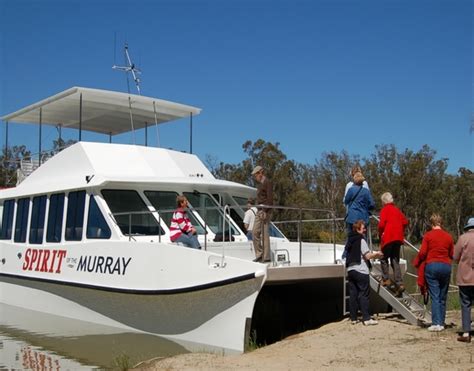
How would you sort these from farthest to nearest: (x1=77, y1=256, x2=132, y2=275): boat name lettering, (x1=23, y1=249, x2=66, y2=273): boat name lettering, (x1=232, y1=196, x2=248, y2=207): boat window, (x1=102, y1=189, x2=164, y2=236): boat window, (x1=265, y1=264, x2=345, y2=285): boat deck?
(x1=232, y1=196, x2=248, y2=207): boat window → (x1=23, y1=249, x2=66, y2=273): boat name lettering → (x1=102, y1=189, x2=164, y2=236): boat window → (x1=77, y1=256, x2=132, y2=275): boat name lettering → (x1=265, y1=264, x2=345, y2=285): boat deck

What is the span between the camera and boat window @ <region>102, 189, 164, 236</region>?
10.6 metres

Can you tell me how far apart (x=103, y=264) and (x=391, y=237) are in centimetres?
468

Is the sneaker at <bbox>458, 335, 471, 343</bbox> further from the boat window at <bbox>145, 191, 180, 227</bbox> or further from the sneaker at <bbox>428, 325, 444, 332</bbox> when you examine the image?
the boat window at <bbox>145, 191, 180, 227</bbox>

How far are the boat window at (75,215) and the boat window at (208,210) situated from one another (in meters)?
1.92

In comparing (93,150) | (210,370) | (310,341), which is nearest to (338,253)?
(310,341)

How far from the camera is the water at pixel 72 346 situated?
8516mm

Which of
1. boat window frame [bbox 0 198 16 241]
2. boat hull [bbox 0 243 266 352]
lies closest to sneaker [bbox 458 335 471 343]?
boat hull [bbox 0 243 266 352]

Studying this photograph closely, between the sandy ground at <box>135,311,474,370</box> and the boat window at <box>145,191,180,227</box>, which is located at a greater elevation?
the boat window at <box>145,191,180,227</box>

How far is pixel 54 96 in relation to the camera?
42.1 feet

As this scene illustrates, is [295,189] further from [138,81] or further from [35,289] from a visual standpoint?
[35,289]

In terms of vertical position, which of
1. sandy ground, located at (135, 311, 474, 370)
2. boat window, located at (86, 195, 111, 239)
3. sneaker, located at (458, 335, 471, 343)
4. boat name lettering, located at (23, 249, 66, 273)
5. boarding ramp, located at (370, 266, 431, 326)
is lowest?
sandy ground, located at (135, 311, 474, 370)

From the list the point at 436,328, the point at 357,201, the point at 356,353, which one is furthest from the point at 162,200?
the point at 436,328

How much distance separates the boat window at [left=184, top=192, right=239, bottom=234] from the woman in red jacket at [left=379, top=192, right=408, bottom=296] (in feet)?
10.4

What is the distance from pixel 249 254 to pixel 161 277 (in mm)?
1442
